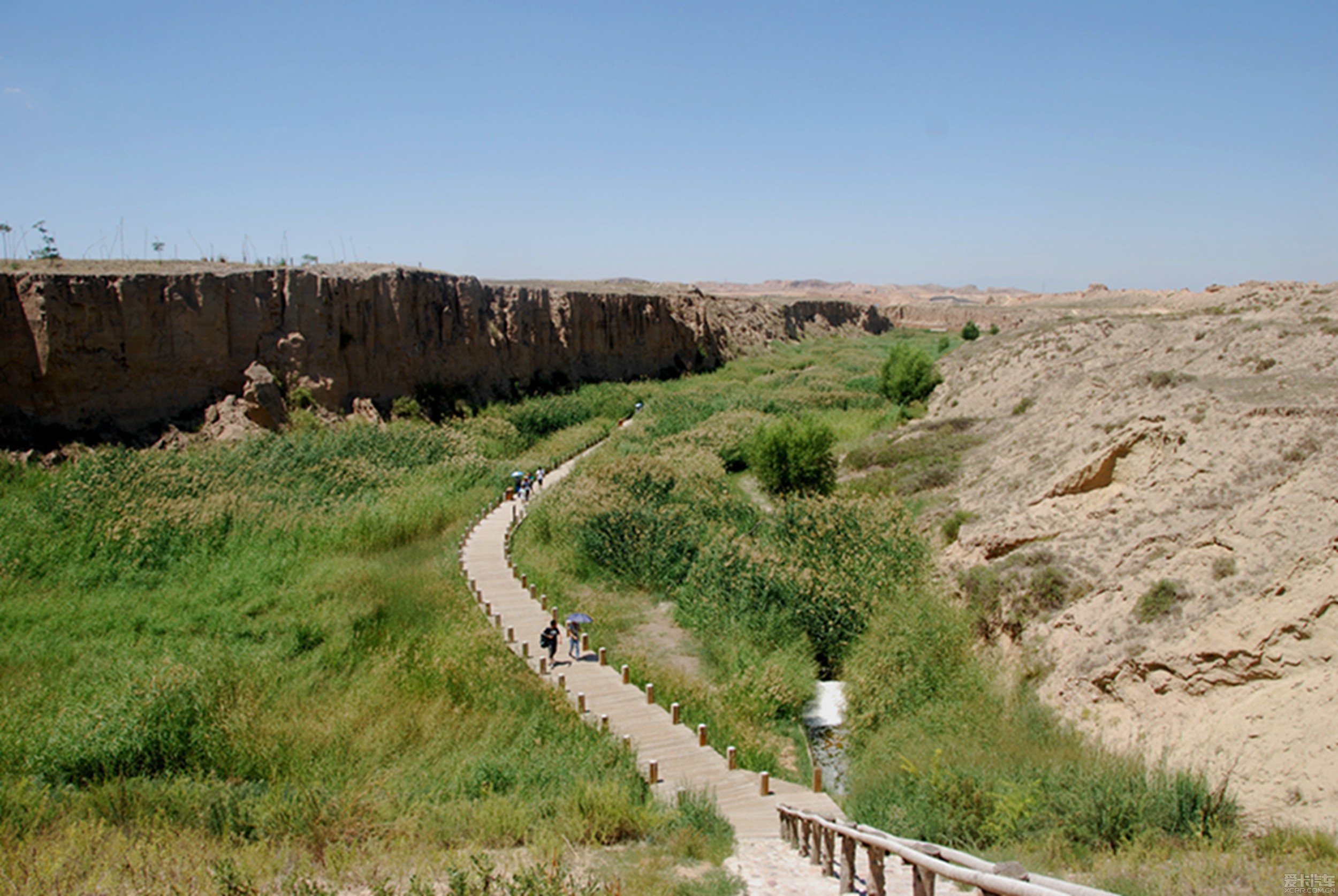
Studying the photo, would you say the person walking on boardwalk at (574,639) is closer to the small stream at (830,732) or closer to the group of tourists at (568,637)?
the group of tourists at (568,637)

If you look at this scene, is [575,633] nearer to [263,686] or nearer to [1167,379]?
[263,686]

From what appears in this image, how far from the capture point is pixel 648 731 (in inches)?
485

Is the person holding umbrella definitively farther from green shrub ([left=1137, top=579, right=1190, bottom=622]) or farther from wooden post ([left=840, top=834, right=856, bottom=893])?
green shrub ([left=1137, top=579, right=1190, bottom=622])

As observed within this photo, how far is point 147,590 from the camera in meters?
17.0

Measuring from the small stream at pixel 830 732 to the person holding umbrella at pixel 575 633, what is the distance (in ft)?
13.2

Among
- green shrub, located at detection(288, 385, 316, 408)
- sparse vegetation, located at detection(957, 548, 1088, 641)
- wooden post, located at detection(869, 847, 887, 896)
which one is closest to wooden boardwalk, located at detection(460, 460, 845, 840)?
wooden post, located at detection(869, 847, 887, 896)

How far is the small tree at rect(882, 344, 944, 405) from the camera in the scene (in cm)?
3519

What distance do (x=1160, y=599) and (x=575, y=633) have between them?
30.0 ft

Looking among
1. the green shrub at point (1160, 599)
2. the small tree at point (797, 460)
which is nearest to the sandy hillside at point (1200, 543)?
the green shrub at point (1160, 599)

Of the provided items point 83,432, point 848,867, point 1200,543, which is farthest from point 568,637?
point 83,432

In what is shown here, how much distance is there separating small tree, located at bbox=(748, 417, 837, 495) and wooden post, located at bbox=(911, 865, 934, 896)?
58.1 feet

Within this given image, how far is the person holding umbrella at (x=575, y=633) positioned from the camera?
49.1 ft

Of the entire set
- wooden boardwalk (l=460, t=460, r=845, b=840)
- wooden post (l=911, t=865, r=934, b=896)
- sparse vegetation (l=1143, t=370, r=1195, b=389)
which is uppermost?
sparse vegetation (l=1143, t=370, r=1195, b=389)

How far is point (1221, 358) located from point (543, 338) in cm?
2954
